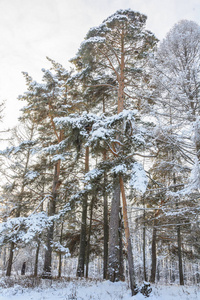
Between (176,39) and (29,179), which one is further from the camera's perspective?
(29,179)

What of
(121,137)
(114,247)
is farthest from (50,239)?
(121,137)

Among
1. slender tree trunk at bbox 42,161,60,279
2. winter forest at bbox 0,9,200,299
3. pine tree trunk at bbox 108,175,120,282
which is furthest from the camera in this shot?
slender tree trunk at bbox 42,161,60,279

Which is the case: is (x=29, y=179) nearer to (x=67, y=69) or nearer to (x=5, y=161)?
(x=5, y=161)

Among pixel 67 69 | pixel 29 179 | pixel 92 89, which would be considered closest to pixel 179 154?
pixel 92 89

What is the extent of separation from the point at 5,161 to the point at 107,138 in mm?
11643

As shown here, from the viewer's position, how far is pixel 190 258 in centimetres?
1514

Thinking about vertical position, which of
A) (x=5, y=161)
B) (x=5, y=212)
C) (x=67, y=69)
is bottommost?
(x=5, y=212)

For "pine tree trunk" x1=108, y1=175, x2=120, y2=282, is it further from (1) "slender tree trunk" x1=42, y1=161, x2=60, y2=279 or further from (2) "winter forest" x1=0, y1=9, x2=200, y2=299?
(1) "slender tree trunk" x1=42, y1=161, x2=60, y2=279

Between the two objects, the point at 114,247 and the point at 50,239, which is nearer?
the point at 114,247

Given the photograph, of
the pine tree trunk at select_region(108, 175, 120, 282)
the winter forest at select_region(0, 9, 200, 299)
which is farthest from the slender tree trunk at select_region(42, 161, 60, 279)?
the pine tree trunk at select_region(108, 175, 120, 282)

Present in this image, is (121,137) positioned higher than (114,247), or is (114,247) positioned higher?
(121,137)

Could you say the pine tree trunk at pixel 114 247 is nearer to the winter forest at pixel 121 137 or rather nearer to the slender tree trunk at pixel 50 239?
the winter forest at pixel 121 137

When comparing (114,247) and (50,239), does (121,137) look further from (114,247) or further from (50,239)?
(50,239)

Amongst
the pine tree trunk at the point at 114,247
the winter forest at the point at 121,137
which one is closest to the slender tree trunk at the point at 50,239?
the winter forest at the point at 121,137
